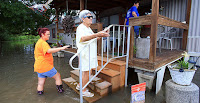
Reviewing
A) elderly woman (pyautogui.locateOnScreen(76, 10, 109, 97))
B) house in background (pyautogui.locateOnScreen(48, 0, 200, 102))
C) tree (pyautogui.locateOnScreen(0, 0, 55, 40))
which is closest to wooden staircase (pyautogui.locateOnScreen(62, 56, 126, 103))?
house in background (pyautogui.locateOnScreen(48, 0, 200, 102))

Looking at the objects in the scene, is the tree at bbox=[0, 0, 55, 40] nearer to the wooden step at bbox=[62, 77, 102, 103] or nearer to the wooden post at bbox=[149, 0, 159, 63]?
the wooden step at bbox=[62, 77, 102, 103]

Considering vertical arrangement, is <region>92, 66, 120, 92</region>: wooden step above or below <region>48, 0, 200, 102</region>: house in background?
below

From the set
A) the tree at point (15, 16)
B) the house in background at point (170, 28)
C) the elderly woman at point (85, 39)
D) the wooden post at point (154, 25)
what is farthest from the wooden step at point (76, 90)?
the tree at point (15, 16)

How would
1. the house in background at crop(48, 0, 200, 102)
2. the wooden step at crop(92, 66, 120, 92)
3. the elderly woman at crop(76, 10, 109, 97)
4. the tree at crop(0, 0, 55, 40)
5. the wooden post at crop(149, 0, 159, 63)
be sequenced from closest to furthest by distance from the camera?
the elderly woman at crop(76, 10, 109, 97) < the wooden post at crop(149, 0, 159, 63) < the house in background at crop(48, 0, 200, 102) < the wooden step at crop(92, 66, 120, 92) < the tree at crop(0, 0, 55, 40)

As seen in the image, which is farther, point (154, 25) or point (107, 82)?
point (107, 82)

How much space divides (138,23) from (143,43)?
568 mm

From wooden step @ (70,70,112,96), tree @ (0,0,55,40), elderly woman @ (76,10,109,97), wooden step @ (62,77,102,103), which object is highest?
tree @ (0,0,55,40)

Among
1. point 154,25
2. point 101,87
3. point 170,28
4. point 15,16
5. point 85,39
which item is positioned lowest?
point 101,87

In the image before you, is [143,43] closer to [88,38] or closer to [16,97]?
[88,38]

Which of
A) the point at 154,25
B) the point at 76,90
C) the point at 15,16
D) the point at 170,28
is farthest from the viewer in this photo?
the point at 15,16

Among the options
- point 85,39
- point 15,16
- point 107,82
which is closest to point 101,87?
point 107,82

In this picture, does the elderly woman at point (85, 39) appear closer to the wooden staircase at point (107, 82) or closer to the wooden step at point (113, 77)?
the wooden staircase at point (107, 82)

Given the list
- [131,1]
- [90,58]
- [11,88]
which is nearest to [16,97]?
[11,88]

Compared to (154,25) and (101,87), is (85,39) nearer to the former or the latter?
(101,87)
